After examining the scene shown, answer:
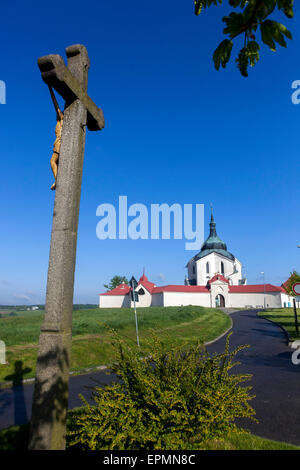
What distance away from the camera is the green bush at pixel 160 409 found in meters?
3.51

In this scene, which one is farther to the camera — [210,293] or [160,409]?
[210,293]

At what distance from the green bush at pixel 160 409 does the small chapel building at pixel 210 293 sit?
56932mm

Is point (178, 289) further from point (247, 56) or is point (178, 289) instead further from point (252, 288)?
point (247, 56)

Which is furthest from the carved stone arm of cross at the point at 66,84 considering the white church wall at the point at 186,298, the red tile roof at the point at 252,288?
the red tile roof at the point at 252,288

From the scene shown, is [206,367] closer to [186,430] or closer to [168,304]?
[186,430]

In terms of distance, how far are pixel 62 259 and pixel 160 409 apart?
2332 mm

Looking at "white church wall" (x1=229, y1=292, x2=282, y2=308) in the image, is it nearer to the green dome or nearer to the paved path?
the green dome

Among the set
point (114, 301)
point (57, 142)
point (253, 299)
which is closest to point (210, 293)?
point (253, 299)

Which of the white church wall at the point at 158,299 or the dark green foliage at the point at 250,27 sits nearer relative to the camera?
the dark green foliage at the point at 250,27

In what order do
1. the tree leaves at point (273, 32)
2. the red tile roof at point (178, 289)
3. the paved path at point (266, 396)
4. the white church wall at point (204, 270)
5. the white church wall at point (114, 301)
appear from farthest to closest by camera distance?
the white church wall at point (204, 270) → the white church wall at point (114, 301) → the red tile roof at point (178, 289) → the paved path at point (266, 396) → the tree leaves at point (273, 32)

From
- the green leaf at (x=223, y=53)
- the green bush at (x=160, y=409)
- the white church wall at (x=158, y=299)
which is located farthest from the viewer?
the white church wall at (x=158, y=299)

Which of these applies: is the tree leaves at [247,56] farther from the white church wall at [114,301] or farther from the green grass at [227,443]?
the white church wall at [114,301]

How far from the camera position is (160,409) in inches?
147

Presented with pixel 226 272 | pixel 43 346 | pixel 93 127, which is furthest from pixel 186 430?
pixel 226 272
